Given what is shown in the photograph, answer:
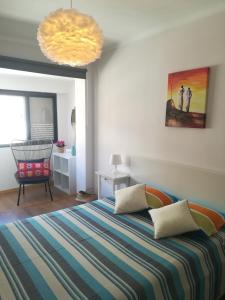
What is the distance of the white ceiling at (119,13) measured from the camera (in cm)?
199

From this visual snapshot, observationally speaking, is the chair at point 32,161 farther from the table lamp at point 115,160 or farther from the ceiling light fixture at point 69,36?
the ceiling light fixture at point 69,36

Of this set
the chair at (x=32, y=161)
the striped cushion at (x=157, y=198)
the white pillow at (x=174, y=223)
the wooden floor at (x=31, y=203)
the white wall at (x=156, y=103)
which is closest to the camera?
the white pillow at (x=174, y=223)

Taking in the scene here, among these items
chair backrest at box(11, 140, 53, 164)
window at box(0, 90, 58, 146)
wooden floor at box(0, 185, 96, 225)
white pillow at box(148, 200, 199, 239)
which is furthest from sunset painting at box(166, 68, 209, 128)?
window at box(0, 90, 58, 146)

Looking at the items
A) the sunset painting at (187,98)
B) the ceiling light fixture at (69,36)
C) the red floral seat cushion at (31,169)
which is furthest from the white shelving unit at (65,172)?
the ceiling light fixture at (69,36)

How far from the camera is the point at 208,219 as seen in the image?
76.8 inches

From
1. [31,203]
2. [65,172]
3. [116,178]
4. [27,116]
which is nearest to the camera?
[116,178]

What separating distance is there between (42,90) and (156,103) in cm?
254

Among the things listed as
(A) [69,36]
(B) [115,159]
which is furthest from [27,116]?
(A) [69,36]

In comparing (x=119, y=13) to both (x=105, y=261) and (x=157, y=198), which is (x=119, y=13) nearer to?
(x=157, y=198)

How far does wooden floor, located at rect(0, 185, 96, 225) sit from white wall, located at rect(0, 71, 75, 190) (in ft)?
1.26

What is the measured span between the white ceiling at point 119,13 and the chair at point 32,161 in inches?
75.6

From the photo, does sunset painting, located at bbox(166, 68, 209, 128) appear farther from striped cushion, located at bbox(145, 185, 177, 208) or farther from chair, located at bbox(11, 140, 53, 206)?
chair, located at bbox(11, 140, 53, 206)

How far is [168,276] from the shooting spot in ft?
4.68

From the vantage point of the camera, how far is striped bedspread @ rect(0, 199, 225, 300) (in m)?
1.31
